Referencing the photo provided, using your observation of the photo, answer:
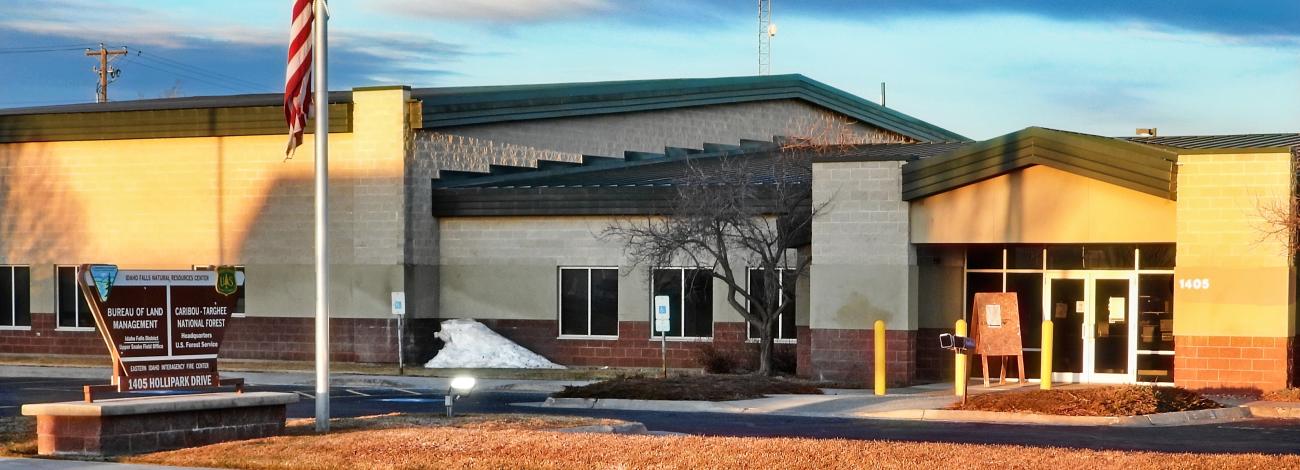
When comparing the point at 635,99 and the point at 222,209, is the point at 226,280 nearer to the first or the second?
the point at 222,209

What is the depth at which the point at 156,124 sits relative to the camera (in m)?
35.2

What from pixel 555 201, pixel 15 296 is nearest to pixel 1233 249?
pixel 555 201

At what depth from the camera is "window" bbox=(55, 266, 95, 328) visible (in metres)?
36.5

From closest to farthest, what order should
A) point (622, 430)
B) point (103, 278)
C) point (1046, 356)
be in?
point (103, 278)
point (622, 430)
point (1046, 356)

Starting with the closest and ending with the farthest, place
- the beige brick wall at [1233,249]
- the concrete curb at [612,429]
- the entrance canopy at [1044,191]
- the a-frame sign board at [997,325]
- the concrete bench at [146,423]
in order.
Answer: the concrete bench at [146,423]
the concrete curb at [612,429]
the beige brick wall at [1233,249]
the entrance canopy at [1044,191]
the a-frame sign board at [997,325]

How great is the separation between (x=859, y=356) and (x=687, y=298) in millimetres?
6004

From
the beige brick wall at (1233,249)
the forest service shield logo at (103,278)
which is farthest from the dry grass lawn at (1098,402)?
the forest service shield logo at (103,278)

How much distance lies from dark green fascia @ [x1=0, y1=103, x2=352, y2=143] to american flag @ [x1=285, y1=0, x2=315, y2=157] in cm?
1514

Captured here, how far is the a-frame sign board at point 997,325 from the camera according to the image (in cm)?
2706

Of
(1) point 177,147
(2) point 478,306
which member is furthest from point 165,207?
(2) point 478,306

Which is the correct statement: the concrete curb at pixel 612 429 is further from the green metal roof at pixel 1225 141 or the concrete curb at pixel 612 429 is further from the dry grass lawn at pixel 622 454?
the green metal roof at pixel 1225 141

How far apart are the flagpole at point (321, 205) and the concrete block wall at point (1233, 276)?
13608 mm

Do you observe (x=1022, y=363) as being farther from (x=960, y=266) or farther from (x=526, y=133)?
(x=526, y=133)

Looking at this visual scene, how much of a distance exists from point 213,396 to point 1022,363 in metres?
14.7
